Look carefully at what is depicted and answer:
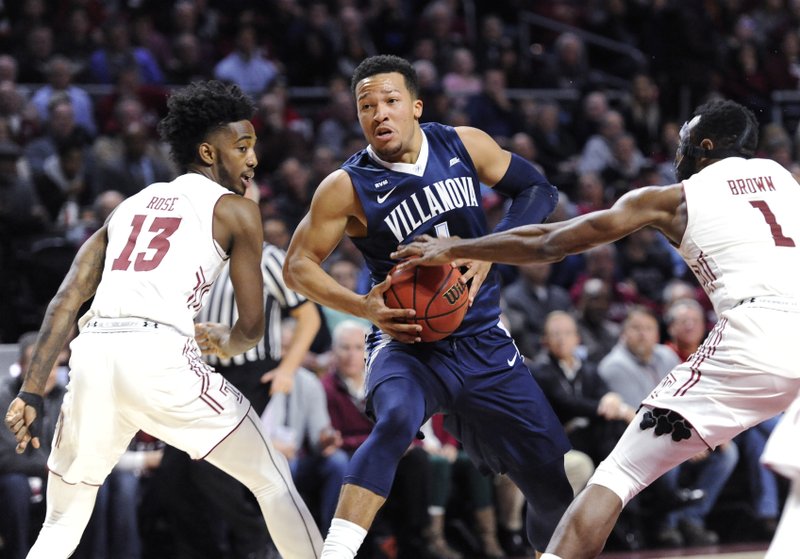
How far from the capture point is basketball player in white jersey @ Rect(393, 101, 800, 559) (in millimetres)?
4109

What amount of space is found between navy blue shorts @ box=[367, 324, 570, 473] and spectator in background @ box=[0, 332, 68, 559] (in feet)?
8.89

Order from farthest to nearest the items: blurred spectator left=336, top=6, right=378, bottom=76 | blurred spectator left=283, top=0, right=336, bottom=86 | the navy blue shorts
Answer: blurred spectator left=336, top=6, right=378, bottom=76, blurred spectator left=283, top=0, right=336, bottom=86, the navy blue shorts

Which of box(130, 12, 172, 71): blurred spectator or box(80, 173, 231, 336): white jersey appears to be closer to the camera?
box(80, 173, 231, 336): white jersey

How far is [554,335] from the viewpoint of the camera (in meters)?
8.00

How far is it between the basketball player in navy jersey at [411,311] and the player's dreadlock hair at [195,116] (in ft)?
1.62

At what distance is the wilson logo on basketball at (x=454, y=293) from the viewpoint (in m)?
4.54

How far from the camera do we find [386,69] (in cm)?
481

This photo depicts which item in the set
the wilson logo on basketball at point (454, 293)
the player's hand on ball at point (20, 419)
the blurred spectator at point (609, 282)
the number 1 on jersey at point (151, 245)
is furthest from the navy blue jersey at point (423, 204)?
the blurred spectator at point (609, 282)

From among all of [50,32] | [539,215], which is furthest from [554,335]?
[50,32]

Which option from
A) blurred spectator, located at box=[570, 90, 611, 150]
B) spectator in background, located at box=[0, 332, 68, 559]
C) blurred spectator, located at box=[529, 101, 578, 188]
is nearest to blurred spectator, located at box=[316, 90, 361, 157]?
blurred spectator, located at box=[529, 101, 578, 188]

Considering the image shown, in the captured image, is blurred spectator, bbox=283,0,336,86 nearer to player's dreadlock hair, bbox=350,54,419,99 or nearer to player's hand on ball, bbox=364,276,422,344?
player's dreadlock hair, bbox=350,54,419,99

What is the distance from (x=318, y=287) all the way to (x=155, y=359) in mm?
737

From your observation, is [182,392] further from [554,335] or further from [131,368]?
[554,335]

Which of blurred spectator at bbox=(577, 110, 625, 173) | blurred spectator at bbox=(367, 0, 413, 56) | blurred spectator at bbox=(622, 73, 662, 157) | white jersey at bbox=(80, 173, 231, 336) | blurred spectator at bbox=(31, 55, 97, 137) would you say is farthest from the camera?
blurred spectator at bbox=(367, 0, 413, 56)
